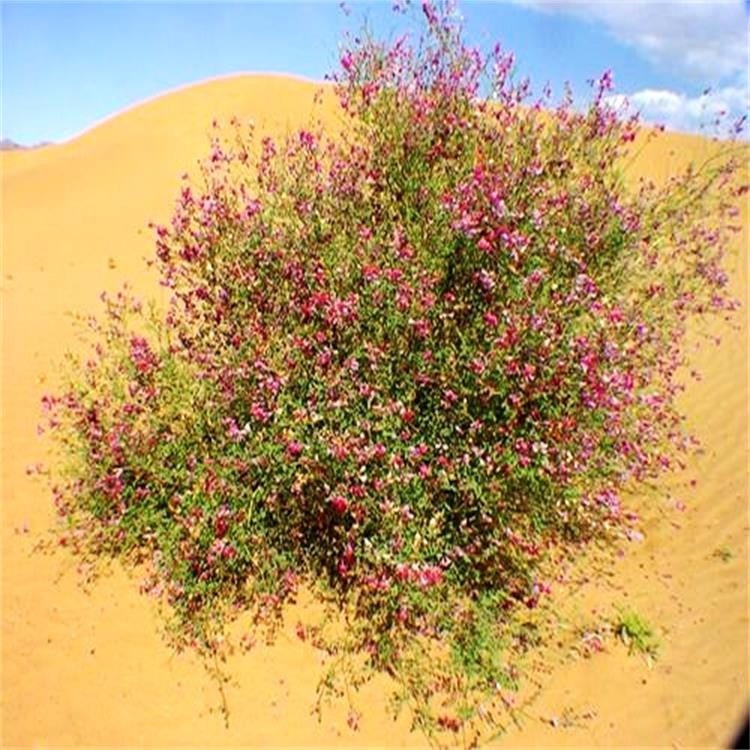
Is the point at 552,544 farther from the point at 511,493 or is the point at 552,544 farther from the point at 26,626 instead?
the point at 26,626

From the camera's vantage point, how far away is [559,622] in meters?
5.45

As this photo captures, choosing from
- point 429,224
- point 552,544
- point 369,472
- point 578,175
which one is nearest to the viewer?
point 369,472

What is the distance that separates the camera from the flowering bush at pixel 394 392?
489cm

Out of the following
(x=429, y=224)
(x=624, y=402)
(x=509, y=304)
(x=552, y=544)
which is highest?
(x=429, y=224)

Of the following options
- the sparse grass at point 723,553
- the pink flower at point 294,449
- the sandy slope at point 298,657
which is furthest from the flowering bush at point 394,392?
the sparse grass at point 723,553

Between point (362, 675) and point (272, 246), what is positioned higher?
point (272, 246)

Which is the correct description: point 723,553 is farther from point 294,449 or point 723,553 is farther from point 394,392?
point 294,449

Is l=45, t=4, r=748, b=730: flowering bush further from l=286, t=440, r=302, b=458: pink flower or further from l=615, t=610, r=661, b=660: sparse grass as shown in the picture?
l=615, t=610, r=661, b=660: sparse grass

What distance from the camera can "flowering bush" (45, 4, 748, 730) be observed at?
489 centimetres

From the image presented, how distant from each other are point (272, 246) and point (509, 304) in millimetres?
1749

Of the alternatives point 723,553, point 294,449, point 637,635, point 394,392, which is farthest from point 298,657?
point 723,553

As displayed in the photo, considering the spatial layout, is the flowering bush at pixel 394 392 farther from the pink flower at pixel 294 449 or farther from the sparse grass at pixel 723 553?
the sparse grass at pixel 723 553

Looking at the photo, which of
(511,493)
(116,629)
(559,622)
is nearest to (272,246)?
(511,493)

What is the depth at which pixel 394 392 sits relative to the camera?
16.8ft
